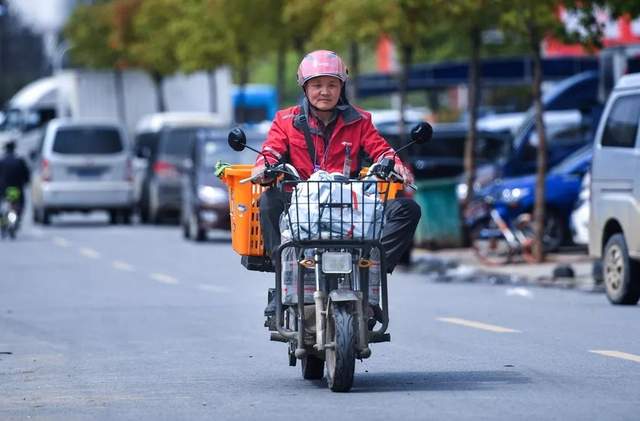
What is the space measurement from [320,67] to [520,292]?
9722 mm

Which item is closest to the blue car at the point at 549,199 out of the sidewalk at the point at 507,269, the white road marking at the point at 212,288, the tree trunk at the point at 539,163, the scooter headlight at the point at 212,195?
the sidewalk at the point at 507,269

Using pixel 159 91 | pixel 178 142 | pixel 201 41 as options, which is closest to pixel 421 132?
pixel 178 142

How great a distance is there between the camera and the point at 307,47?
38781mm

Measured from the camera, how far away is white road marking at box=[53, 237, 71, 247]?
30.5 metres

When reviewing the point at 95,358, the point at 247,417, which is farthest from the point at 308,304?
the point at 95,358

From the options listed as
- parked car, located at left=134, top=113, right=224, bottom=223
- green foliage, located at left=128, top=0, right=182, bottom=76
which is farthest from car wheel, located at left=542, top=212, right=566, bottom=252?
green foliage, located at left=128, top=0, right=182, bottom=76

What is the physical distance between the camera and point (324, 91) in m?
9.64

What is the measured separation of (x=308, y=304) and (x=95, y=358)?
2.94 meters

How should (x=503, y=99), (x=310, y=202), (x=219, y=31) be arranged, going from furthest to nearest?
(x=503, y=99) → (x=219, y=31) → (x=310, y=202)

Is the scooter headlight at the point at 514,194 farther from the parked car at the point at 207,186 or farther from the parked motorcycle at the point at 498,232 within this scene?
the parked car at the point at 207,186

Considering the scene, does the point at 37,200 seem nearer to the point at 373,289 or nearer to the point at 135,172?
the point at 135,172

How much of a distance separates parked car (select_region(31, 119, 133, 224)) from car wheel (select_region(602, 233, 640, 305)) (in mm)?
21644

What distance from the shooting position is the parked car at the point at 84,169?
3697 cm

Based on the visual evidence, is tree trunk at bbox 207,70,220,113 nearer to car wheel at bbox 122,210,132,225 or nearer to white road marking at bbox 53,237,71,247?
car wheel at bbox 122,210,132,225
